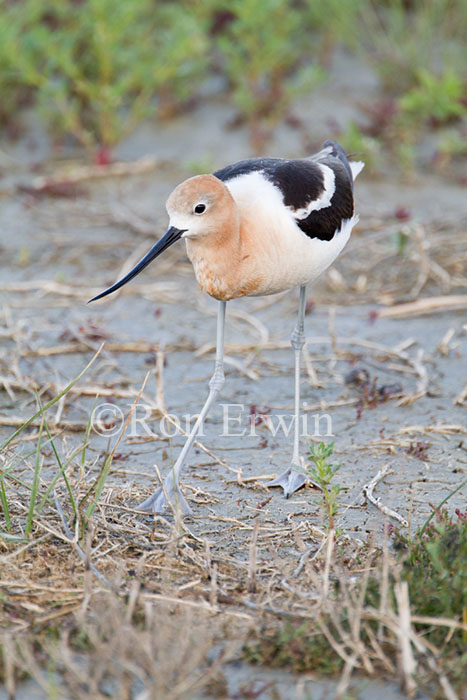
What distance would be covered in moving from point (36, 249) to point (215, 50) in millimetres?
2958

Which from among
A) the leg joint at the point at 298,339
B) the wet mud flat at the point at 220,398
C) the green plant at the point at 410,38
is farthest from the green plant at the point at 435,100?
the leg joint at the point at 298,339

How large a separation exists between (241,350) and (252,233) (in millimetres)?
1480

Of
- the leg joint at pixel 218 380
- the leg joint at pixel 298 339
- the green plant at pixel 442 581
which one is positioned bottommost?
the green plant at pixel 442 581

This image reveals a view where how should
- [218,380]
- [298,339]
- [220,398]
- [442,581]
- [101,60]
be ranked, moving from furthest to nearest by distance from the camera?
1. [101,60]
2. [220,398]
3. [298,339]
4. [218,380]
5. [442,581]

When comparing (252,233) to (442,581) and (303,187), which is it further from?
(442,581)

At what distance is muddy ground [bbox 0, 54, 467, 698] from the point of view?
3.29 meters

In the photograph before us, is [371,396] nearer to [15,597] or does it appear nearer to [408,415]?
[408,415]

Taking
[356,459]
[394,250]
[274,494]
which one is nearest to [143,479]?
[274,494]

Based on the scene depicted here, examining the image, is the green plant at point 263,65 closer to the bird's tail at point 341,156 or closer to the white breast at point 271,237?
the bird's tail at point 341,156

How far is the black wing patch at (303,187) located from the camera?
126 inches

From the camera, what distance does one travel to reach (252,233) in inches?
120

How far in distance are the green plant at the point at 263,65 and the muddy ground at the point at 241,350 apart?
284mm

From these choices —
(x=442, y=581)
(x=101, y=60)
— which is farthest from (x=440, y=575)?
(x=101, y=60)

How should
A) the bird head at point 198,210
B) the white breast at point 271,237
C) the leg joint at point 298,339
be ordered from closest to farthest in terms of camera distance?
the bird head at point 198,210, the white breast at point 271,237, the leg joint at point 298,339
